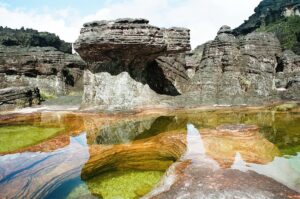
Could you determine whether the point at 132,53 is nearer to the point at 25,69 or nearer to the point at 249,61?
the point at 249,61

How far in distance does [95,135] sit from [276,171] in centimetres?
546

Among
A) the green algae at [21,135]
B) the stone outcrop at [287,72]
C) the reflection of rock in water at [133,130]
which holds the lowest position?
the green algae at [21,135]

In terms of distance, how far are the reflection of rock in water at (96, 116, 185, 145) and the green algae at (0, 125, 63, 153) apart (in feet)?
5.82

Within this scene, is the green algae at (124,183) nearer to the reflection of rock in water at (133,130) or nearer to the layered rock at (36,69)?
the reflection of rock in water at (133,130)

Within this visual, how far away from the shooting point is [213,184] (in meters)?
5.25

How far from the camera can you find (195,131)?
379 inches

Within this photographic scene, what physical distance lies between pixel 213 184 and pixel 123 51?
12.8 metres

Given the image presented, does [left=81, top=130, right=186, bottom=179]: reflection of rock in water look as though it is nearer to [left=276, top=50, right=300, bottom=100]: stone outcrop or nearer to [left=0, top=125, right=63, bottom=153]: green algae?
[left=0, top=125, right=63, bottom=153]: green algae

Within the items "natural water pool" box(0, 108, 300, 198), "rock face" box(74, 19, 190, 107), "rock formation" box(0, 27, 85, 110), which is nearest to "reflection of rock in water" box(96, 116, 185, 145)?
"natural water pool" box(0, 108, 300, 198)

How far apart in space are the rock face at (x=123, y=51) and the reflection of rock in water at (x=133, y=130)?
4.93 meters

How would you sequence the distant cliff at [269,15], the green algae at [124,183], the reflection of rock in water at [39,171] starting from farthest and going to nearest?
the distant cliff at [269,15] < the green algae at [124,183] < the reflection of rock in water at [39,171]

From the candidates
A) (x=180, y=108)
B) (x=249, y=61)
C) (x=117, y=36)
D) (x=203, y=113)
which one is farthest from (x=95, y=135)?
(x=249, y=61)

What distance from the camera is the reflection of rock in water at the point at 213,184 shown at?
15.9 ft

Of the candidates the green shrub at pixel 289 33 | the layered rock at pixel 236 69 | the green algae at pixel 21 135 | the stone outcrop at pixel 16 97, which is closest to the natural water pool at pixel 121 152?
the green algae at pixel 21 135
